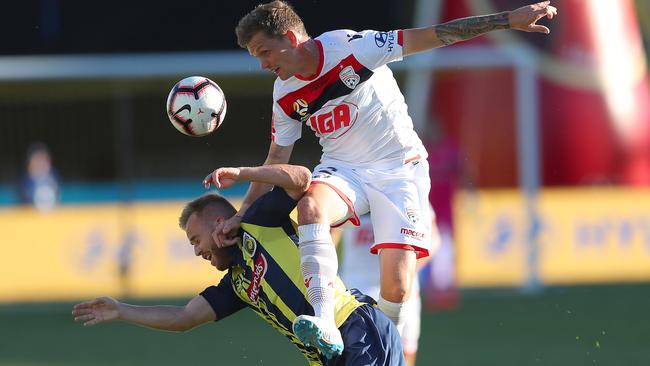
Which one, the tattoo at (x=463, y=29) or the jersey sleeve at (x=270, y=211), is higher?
the tattoo at (x=463, y=29)

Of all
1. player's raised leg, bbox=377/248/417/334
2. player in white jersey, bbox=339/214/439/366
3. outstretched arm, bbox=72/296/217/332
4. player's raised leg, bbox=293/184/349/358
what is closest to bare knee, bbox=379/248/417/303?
player's raised leg, bbox=377/248/417/334

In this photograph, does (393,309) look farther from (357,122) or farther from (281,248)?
(281,248)

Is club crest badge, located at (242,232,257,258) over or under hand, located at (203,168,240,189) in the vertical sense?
under

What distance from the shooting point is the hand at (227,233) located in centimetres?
552

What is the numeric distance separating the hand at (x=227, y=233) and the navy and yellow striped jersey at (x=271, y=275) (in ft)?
0.11

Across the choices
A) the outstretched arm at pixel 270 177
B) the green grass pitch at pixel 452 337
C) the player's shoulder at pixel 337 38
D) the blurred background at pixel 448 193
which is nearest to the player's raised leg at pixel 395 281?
the outstretched arm at pixel 270 177

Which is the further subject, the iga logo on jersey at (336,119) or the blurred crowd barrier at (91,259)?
the blurred crowd barrier at (91,259)

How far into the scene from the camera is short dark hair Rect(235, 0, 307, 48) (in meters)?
6.28

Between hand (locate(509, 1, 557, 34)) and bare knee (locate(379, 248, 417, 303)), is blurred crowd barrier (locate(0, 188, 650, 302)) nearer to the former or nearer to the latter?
bare knee (locate(379, 248, 417, 303))

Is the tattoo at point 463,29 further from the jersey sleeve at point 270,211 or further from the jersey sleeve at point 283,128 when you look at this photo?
the jersey sleeve at point 270,211

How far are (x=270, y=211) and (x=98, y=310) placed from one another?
0.90 metres

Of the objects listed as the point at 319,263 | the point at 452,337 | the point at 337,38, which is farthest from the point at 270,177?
the point at 452,337

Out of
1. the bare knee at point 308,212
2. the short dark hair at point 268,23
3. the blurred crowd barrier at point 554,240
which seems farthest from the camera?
the blurred crowd barrier at point 554,240

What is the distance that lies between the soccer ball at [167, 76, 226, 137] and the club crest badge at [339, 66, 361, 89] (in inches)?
27.1
